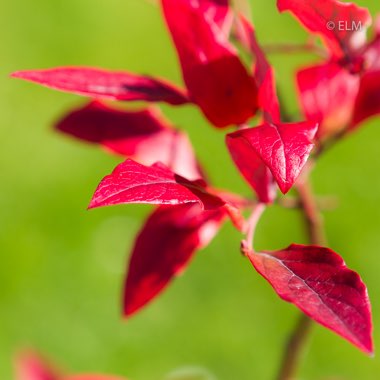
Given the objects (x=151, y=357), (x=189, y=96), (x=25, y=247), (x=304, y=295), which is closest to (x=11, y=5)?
(x=25, y=247)

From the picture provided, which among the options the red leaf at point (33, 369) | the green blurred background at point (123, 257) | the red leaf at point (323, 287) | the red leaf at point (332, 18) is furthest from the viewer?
the green blurred background at point (123, 257)

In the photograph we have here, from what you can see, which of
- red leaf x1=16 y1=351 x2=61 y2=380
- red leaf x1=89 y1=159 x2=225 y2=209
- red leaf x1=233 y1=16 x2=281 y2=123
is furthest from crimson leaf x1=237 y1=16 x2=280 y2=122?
red leaf x1=16 y1=351 x2=61 y2=380

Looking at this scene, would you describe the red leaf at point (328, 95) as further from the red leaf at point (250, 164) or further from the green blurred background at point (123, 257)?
the green blurred background at point (123, 257)

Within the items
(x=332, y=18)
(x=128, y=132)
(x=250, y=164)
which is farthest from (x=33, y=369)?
(x=332, y=18)

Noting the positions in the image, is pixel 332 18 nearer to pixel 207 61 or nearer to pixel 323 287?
pixel 207 61

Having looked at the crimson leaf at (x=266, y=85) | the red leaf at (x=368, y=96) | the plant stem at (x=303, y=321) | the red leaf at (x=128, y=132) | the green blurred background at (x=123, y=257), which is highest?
the crimson leaf at (x=266, y=85)

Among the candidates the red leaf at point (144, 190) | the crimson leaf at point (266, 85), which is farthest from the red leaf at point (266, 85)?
the red leaf at point (144, 190)
